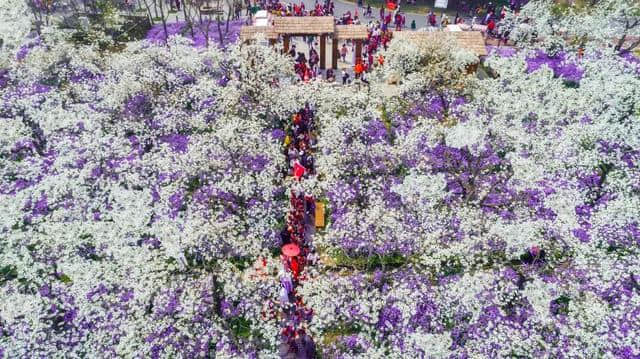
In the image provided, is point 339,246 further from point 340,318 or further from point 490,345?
point 490,345

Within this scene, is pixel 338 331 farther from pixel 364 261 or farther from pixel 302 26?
pixel 302 26

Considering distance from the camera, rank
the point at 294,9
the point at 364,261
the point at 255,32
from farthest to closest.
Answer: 1. the point at 294,9
2. the point at 255,32
3. the point at 364,261

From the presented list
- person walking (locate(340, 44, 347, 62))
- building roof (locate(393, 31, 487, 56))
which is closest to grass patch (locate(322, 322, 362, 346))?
building roof (locate(393, 31, 487, 56))

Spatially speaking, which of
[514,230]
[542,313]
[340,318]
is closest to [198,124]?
[340,318]

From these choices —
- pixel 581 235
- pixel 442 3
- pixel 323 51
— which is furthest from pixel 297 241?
pixel 442 3

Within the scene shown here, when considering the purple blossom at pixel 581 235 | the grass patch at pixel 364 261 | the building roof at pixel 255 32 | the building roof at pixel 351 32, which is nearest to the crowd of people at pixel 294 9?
the building roof at pixel 351 32

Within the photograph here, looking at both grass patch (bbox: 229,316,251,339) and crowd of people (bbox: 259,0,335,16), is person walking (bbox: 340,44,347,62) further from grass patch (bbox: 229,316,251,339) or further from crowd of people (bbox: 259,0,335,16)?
grass patch (bbox: 229,316,251,339)
